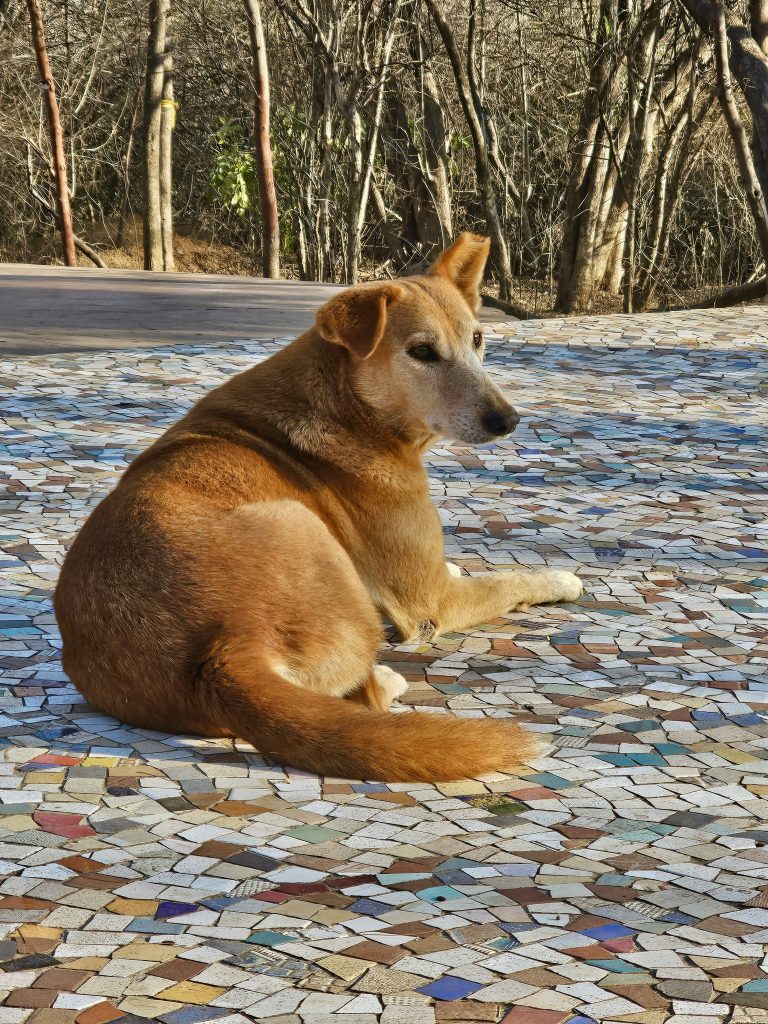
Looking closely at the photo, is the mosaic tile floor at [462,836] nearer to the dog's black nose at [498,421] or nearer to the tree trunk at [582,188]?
the dog's black nose at [498,421]

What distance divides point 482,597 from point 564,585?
0.41 metres

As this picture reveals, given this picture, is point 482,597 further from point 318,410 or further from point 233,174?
point 233,174

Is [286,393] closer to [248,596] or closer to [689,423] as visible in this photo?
[248,596]

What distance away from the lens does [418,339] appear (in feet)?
14.8

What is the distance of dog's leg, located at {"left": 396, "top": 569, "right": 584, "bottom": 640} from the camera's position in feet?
14.8

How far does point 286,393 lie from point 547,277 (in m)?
15.1

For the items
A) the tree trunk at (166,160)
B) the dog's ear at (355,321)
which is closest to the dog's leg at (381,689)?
the dog's ear at (355,321)

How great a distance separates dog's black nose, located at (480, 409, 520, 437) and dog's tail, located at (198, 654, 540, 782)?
142 centimetres

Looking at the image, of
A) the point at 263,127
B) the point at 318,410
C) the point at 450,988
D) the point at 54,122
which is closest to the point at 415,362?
the point at 318,410

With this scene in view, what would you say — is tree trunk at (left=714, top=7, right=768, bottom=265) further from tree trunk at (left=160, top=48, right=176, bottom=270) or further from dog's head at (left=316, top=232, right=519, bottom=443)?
dog's head at (left=316, top=232, right=519, bottom=443)

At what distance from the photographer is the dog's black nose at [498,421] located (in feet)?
14.8

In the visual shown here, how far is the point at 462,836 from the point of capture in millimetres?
3090

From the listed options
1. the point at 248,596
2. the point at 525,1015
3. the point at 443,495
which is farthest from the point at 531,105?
the point at 525,1015

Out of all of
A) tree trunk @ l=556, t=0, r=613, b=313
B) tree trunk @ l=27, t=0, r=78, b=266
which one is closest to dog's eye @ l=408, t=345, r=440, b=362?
tree trunk @ l=556, t=0, r=613, b=313
